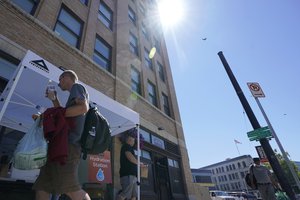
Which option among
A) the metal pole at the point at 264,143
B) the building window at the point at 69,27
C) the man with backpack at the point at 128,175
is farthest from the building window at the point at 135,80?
the man with backpack at the point at 128,175

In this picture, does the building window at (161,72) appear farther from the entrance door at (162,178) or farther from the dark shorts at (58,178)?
the dark shorts at (58,178)

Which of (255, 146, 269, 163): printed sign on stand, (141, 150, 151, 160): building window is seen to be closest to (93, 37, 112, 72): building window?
(141, 150, 151, 160): building window

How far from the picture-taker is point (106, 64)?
9938 mm

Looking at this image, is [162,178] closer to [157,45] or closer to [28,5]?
[28,5]

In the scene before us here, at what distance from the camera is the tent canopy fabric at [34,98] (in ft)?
12.2

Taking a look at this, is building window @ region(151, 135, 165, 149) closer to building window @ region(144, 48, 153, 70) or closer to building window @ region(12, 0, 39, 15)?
building window @ region(144, 48, 153, 70)

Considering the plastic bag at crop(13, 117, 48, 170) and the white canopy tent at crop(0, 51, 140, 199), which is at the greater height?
the white canopy tent at crop(0, 51, 140, 199)

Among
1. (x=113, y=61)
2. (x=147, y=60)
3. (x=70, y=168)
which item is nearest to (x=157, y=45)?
(x=147, y=60)

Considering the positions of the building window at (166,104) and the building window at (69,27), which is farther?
the building window at (166,104)

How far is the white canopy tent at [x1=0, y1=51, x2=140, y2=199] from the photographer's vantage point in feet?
12.1

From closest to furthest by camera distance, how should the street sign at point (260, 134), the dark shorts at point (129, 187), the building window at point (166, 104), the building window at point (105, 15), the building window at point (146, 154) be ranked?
the dark shorts at point (129, 187)
the street sign at point (260, 134)
the building window at point (146, 154)
the building window at point (105, 15)
the building window at point (166, 104)

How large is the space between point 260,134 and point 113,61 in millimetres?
7134

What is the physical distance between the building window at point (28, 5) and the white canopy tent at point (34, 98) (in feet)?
12.0

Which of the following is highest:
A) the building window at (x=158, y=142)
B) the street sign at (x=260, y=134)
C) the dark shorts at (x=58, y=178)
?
the building window at (x=158, y=142)
